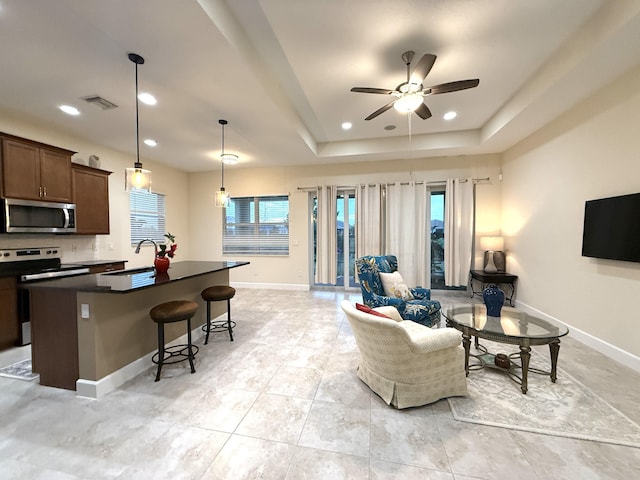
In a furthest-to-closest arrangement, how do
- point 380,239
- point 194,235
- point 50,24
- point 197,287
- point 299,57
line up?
point 194,235 < point 380,239 < point 197,287 < point 299,57 < point 50,24

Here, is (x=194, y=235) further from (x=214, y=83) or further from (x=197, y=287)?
(x=214, y=83)

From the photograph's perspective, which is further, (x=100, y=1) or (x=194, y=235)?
(x=194, y=235)

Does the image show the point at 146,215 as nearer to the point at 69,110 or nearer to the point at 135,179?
the point at 69,110

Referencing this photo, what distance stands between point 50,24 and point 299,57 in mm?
1970

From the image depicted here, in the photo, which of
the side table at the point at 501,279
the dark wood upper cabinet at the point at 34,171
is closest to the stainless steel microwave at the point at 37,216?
the dark wood upper cabinet at the point at 34,171

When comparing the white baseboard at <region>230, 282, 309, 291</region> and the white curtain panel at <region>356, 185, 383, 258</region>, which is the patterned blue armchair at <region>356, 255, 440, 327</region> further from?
the white baseboard at <region>230, 282, 309, 291</region>

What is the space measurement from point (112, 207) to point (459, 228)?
6615 millimetres

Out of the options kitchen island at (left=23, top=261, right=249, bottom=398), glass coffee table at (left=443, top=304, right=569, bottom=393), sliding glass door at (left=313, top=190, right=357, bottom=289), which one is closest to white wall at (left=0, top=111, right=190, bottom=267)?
kitchen island at (left=23, top=261, right=249, bottom=398)

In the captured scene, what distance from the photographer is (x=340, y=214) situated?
596 centimetres

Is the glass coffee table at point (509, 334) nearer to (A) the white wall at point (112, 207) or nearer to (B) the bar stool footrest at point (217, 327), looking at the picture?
(B) the bar stool footrest at point (217, 327)

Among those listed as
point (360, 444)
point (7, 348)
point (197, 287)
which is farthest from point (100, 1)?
point (7, 348)

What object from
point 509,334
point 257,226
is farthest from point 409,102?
point 257,226

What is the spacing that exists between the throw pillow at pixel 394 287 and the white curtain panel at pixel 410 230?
198 cm

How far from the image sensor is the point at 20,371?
2.54m
